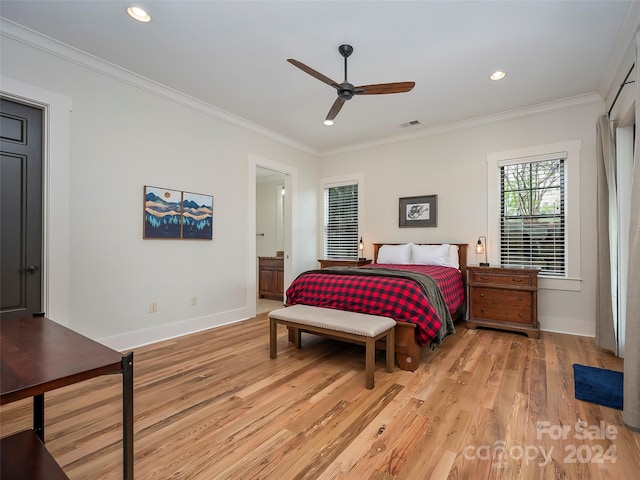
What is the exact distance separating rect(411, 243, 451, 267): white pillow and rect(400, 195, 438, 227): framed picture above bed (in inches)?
18.1

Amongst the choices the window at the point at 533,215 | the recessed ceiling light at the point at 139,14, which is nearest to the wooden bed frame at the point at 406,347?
the window at the point at 533,215

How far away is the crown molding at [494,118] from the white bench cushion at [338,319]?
131 inches

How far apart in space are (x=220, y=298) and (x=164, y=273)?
2.80ft

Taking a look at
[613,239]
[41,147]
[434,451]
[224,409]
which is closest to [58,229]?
[41,147]

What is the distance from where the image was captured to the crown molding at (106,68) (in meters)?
2.61

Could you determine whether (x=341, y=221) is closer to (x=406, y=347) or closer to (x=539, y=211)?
(x=539, y=211)

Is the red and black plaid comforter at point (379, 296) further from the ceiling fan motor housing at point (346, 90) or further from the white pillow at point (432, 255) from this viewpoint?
the ceiling fan motor housing at point (346, 90)

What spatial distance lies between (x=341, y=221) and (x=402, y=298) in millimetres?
3282

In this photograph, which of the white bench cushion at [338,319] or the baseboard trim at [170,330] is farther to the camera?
the baseboard trim at [170,330]

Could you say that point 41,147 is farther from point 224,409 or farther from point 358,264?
point 358,264

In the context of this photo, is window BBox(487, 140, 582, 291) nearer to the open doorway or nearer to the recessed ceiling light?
the open doorway

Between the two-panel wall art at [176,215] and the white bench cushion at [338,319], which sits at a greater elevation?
the two-panel wall art at [176,215]

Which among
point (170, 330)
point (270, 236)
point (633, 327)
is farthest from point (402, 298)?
point (270, 236)

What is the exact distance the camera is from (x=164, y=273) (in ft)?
12.0
